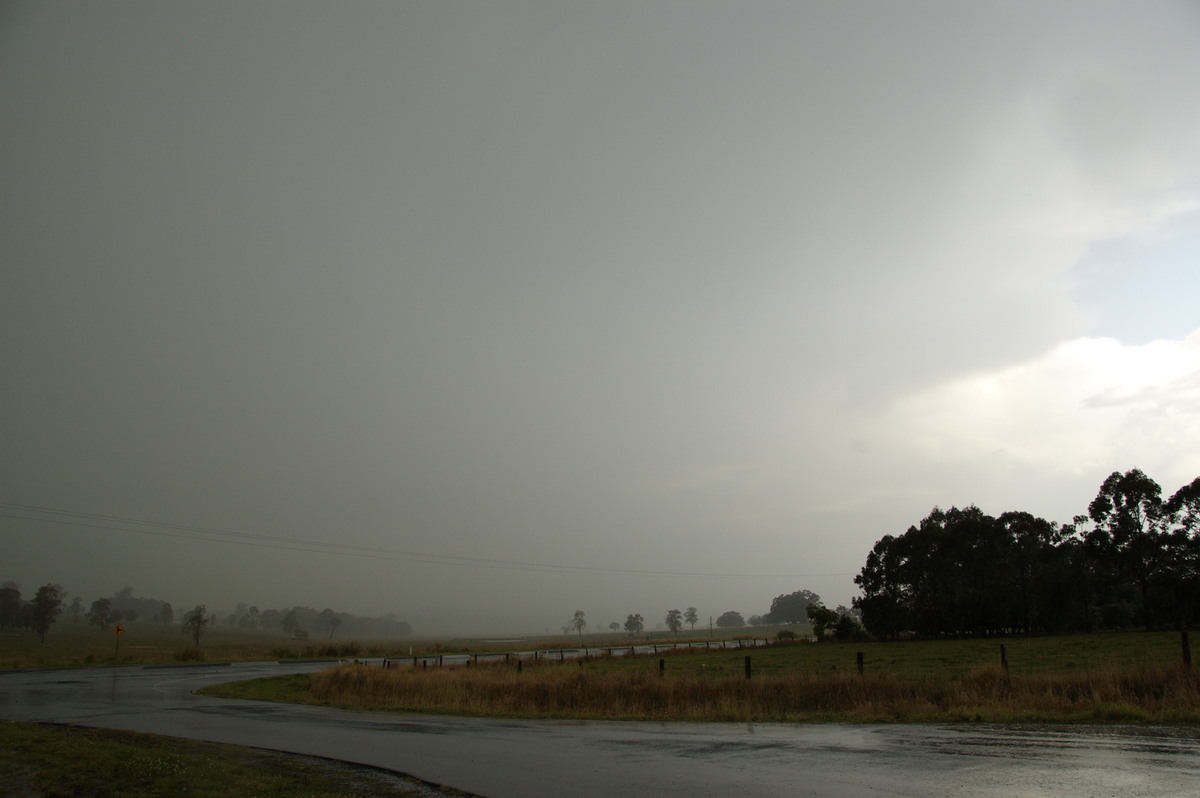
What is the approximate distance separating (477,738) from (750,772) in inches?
296

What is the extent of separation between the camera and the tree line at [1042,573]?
70125 mm

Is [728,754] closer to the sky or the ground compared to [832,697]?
closer to the sky

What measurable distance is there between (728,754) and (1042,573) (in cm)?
7733

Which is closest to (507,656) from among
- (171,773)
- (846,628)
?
(171,773)

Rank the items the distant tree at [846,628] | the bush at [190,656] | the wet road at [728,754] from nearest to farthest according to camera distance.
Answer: the wet road at [728,754] < the bush at [190,656] < the distant tree at [846,628]

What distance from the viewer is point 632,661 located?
51.7m

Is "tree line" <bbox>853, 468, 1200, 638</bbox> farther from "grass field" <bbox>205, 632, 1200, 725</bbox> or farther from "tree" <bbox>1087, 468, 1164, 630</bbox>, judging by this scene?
"grass field" <bbox>205, 632, 1200, 725</bbox>

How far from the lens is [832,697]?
19.0m

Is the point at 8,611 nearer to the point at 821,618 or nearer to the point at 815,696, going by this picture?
the point at 821,618

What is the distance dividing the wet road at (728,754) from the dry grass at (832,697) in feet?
5.65

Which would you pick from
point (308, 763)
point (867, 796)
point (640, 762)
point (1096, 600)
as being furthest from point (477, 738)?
point (1096, 600)

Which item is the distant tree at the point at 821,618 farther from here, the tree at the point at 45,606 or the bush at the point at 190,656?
the tree at the point at 45,606

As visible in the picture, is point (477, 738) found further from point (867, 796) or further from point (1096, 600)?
point (1096, 600)

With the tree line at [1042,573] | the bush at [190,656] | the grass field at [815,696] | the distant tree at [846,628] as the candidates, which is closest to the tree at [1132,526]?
the tree line at [1042,573]
